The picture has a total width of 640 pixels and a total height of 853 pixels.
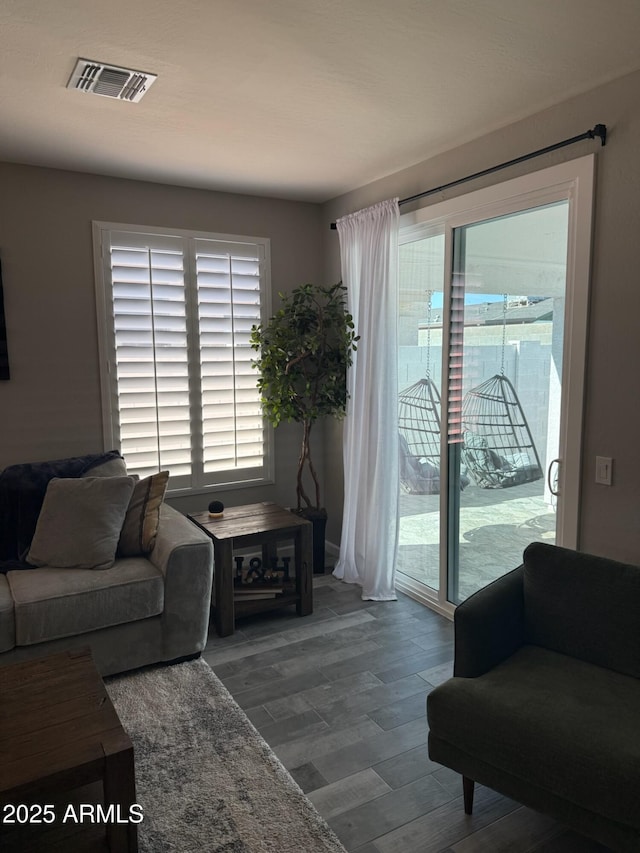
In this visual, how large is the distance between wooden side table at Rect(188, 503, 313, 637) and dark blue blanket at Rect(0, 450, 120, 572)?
0.87 metres

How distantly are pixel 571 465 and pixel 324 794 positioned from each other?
1.67m

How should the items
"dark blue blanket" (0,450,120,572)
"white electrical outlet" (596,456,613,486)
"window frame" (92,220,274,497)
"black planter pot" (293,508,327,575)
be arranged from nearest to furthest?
"white electrical outlet" (596,456,613,486) < "dark blue blanket" (0,450,120,572) < "window frame" (92,220,274,497) < "black planter pot" (293,508,327,575)

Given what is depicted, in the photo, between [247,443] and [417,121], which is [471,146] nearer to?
[417,121]

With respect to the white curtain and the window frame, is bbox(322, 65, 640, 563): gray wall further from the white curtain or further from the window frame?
the window frame

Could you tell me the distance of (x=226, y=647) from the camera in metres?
3.21

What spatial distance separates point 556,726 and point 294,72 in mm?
2453

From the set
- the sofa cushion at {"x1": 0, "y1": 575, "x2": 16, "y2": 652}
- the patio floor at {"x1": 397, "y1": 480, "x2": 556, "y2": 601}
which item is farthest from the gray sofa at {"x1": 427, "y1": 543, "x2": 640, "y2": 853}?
the sofa cushion at {"x1": 0, "y1": 575, "x2": 16, "y2": 652}

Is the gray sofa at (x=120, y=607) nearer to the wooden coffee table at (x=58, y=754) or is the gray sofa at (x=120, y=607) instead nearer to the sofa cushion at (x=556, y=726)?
the wooden coffee table at (x=58, y=754)

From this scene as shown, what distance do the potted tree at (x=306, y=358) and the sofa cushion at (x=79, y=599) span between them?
149 centimetres

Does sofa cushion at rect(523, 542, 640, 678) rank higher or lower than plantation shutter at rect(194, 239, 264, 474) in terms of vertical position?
lower

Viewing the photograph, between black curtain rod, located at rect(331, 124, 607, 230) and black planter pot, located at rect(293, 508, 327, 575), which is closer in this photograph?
black curtain rod, located at rect(331, 124, 607, 230)

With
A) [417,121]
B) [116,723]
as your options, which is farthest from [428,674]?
[417,121]

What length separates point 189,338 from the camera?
3934 millimetres

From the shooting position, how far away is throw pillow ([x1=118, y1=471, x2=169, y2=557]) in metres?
3.12
